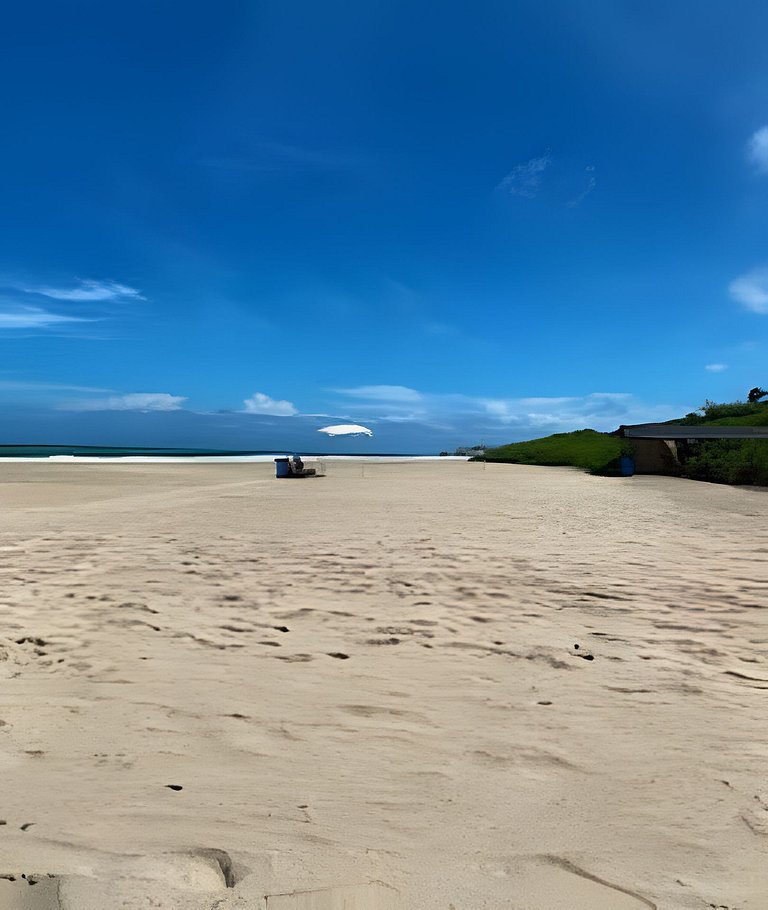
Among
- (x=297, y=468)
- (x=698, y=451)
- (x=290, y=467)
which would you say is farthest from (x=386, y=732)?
(x=698, y=451)

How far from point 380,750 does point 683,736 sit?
1.55 metres

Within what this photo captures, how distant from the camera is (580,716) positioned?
122 inches

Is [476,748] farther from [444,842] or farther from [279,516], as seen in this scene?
[279,516]

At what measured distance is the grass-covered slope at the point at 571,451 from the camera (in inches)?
969

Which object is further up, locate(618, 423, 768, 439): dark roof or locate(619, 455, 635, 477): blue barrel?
locate(618, 423, 768, 439): dark roof

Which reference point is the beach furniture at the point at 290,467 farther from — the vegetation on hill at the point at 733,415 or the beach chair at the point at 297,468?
the vegetation on hill at the point at 733,415

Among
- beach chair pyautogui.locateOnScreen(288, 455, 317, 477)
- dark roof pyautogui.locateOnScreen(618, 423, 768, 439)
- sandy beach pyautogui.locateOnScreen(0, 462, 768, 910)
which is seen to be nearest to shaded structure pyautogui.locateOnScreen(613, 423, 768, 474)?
dark roof pyautogui.locateOnScreen(618, 423, 768, 439)

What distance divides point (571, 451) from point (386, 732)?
1166 inches

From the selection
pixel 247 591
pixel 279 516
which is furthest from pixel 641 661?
pixel 279 516

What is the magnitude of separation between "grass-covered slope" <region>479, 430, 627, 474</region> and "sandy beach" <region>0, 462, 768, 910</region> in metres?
18.9

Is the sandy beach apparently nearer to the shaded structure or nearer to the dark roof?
the dark roof

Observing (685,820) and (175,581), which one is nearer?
(685,820)

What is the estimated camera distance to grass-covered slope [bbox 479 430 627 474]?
24.6 m

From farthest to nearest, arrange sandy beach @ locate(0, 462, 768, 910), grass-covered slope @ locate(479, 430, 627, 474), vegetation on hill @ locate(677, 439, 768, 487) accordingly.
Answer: grass-covered slope @ locate(479, 430, 627, 474) < vegetation on hill @ locate(677, 439, 768, 487) < sandy beach @ locate(0, 462, 768, 910)
